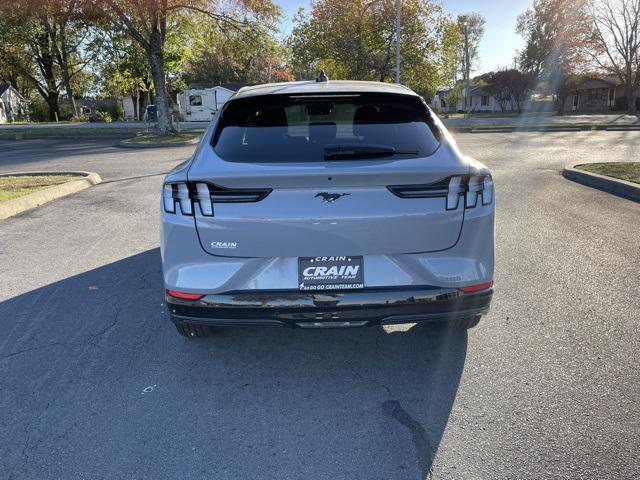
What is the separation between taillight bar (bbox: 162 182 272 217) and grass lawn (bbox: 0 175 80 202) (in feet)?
21.3

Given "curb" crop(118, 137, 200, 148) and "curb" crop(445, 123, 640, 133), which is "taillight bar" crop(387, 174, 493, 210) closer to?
"curb" crop(118, 137, 200, 148)

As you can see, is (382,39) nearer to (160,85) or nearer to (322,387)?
(160,85)

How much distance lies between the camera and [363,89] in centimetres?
324

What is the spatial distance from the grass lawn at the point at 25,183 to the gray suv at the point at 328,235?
667 centimetres

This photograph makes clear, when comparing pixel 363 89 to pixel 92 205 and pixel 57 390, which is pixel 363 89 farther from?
pixel 92 205

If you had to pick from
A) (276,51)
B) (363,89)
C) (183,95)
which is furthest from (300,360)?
(183,95)

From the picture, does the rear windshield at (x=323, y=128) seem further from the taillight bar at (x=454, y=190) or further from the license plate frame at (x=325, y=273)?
the license plate frame at (x=325, y=273)

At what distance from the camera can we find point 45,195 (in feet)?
27.8

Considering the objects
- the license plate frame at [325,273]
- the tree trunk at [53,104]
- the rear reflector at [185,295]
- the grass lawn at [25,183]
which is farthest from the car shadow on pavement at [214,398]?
the tree trunk at [53,104]

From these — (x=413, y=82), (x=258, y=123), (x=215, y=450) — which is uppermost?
(x=413, y=82)

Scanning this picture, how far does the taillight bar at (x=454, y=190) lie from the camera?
2.60 metres

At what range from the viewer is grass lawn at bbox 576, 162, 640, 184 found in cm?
896

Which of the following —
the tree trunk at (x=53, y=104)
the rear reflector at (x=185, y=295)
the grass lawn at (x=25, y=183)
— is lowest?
the rear reflector at (x=185, y=295)

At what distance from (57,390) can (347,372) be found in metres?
1.81
